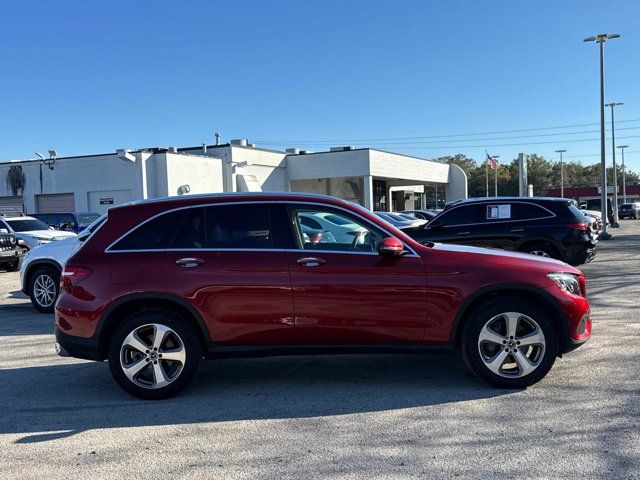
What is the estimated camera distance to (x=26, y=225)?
62.4ft

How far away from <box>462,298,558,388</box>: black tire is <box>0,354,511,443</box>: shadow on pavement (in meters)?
0.15

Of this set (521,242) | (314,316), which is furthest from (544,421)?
(521,242)

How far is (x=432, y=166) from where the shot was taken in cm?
4978

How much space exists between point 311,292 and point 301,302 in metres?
0.12

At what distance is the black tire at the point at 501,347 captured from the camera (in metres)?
4.91

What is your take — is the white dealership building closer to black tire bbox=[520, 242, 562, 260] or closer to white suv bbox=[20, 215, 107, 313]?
white suv bbox=[20, 215, 107, 313]

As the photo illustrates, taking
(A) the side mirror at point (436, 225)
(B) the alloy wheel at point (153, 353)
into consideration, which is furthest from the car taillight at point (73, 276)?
(A) the side mirror at point (436, 225)

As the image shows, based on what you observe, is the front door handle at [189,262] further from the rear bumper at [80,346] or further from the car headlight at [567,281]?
the car headlight at [567,281]

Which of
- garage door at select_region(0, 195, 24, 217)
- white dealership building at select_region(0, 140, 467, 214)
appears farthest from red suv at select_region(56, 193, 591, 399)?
garage door at select_region(0, 195, 24, 217)

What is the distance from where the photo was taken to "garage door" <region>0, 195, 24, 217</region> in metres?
36.7

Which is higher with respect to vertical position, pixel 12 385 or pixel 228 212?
pixel 228 212

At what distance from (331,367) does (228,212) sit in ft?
6.49

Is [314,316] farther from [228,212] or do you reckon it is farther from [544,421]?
[544,421]

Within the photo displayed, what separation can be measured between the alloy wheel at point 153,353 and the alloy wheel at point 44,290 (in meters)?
5.41
